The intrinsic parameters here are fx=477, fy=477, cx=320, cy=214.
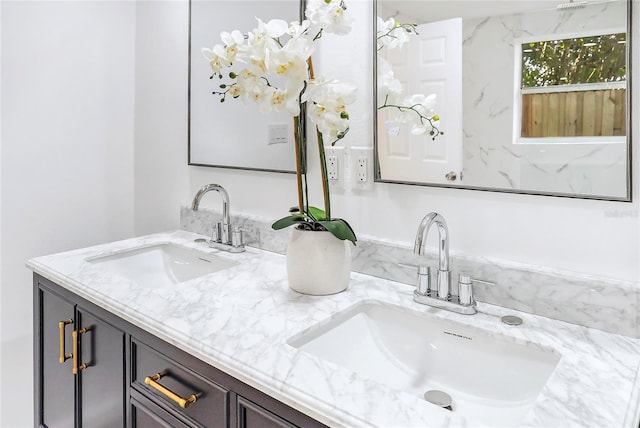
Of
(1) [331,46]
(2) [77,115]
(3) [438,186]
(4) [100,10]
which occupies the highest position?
(4) [100,10]

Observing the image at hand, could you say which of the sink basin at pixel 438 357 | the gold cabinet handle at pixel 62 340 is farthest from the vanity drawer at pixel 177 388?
the gold cabinet handle at pixel 62 340

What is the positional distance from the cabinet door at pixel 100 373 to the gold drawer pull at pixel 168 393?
6.6 inches

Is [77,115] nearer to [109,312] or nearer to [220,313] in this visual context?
[109,312]

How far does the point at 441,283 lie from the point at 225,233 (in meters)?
0.84

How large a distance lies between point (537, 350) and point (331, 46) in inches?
39.5

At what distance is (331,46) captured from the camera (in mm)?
1439

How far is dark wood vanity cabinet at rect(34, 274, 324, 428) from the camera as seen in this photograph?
0.88 metres

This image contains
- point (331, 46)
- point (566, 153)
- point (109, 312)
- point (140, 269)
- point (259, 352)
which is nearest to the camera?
point (259, 352)

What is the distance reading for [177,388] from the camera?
1.01 m

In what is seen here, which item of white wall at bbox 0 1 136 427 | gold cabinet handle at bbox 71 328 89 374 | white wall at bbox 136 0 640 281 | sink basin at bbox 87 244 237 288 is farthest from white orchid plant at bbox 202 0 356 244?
white wall at bbox 0 1 136 427

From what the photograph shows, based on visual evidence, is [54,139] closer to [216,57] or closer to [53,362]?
[53,362]

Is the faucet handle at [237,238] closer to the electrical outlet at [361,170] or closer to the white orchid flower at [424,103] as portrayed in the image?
the electrical outlet at [361,170]

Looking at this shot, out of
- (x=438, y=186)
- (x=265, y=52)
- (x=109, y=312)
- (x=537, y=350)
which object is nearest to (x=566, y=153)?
(x=438, y=186)

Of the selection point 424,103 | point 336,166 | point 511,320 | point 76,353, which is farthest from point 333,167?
point 76,353
